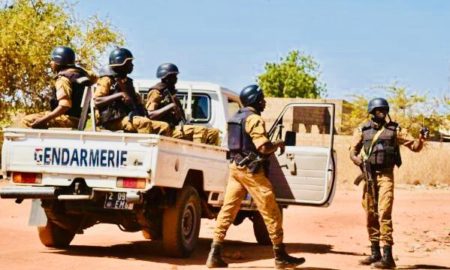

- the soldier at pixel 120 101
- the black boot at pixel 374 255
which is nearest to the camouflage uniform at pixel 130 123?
the soldier at pixel 120 101

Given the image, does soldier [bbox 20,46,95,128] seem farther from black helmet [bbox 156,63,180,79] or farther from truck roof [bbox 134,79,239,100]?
truck roof [bbox 134,79,239,100]

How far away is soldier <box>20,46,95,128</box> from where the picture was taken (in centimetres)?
984

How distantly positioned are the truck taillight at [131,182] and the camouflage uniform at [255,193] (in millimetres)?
863

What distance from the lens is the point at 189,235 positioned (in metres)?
10.2

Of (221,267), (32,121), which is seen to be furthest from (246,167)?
(32,121)

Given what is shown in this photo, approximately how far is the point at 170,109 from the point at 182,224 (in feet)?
4.81

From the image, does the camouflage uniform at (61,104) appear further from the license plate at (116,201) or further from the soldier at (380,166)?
the soldier at (380,166)

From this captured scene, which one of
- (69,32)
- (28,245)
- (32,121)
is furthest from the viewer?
(69,32)

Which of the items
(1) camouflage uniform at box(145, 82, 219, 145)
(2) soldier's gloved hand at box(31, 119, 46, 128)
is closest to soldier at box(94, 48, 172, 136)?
(1) camouflage uniform at box(145, 82, 219, 145)

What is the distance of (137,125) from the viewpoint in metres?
9.74

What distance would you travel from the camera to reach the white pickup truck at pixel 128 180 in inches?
361

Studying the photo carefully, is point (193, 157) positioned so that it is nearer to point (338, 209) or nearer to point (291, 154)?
point (291, 154)

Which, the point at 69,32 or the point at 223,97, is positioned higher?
the point at 69,32

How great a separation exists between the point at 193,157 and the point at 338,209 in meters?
11.8
